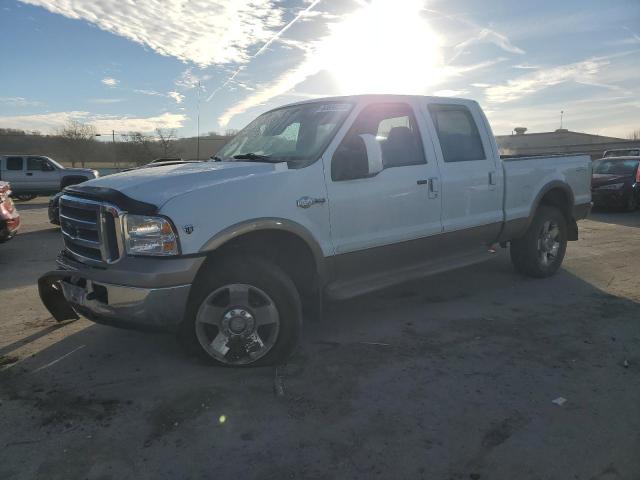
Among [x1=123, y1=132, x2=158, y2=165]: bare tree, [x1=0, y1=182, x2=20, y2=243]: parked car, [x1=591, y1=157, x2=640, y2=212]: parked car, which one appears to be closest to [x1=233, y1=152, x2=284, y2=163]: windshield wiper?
[x1=0, y1=182, x2=20, y2=243]: parked car

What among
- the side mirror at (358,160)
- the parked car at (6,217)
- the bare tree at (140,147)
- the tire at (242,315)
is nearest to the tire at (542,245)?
the side mirror at (358,160)

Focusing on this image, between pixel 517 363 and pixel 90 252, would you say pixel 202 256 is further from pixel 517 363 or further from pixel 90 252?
pixel 517 363

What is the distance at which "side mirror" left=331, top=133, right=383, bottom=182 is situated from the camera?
3840 millimetres

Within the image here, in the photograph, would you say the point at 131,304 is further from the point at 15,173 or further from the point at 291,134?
the point at 15,173

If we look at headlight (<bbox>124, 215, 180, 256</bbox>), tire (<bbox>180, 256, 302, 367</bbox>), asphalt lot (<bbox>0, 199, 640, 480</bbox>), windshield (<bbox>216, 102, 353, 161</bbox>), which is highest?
windshield (<bbox>216, 102, 353, 161</bbox>)

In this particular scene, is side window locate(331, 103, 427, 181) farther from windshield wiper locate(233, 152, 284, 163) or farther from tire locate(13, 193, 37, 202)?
tire locate(13, 193, 37, 202)

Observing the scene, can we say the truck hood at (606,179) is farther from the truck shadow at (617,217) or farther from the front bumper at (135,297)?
the front bumper at (135,297)

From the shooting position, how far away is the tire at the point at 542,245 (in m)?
6.08

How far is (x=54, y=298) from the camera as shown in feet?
12.7

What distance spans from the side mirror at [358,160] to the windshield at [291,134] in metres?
0.17

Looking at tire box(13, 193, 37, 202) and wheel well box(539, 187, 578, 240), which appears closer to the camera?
wheel well box(539, 187, 578, 240)

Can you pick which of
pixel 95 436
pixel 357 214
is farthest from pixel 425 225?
pixel 95 436

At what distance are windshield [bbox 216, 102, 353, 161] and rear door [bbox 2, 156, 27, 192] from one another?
1927cm

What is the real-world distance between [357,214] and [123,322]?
6.42 feet
